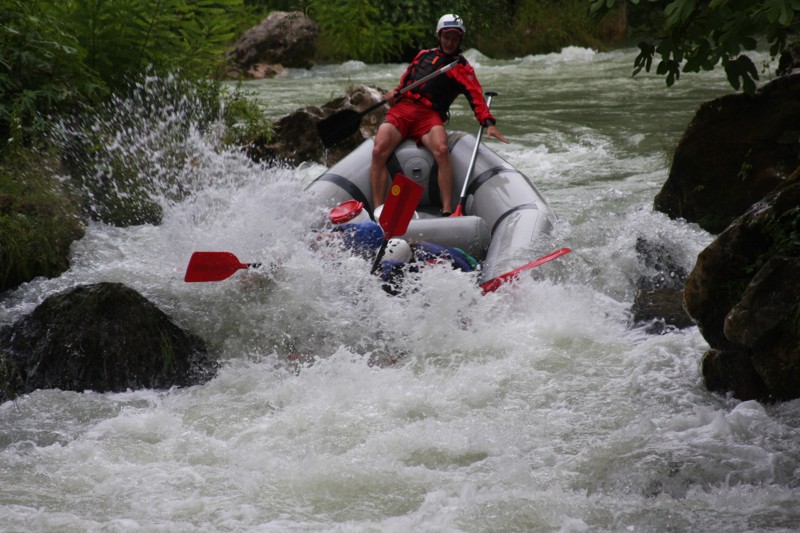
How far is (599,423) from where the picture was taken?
374cm

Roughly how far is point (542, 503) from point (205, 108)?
565cm

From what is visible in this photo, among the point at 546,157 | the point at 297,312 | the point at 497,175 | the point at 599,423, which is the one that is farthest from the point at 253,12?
the point at 599,423

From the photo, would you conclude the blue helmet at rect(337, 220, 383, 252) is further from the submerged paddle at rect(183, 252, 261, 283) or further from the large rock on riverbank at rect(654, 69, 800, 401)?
the large rock on riverbank at rect(654, 69, 800, 401)

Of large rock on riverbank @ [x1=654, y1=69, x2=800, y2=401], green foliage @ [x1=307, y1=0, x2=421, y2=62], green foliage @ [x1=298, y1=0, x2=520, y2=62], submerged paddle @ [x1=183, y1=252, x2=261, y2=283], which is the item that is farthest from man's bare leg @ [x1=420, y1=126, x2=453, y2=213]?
green foliage @ [x1=307, y1=0, x2=421, y2=62]

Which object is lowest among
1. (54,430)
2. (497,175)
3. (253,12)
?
(54,430)

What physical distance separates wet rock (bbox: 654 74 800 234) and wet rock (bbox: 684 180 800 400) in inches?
80.3

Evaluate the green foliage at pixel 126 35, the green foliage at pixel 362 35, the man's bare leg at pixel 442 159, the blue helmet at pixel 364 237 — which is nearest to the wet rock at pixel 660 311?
the blue helmet at pixel 364 237

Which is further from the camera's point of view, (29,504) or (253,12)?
(253,12)

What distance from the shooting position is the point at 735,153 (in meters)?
5.79

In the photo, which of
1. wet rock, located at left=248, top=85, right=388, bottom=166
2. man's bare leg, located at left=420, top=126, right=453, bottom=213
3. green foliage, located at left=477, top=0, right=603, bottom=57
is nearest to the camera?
man's bare leg, located at left=420, top=126, right=453, bottom=213

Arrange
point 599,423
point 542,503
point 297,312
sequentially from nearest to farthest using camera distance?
point 542,503 → point 599,423 → point 297,312

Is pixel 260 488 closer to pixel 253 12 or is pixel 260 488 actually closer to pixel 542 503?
pixel 542 503

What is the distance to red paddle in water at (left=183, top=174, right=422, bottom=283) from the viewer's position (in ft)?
15.7

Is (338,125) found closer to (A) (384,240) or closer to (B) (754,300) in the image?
(A) (384,240)
